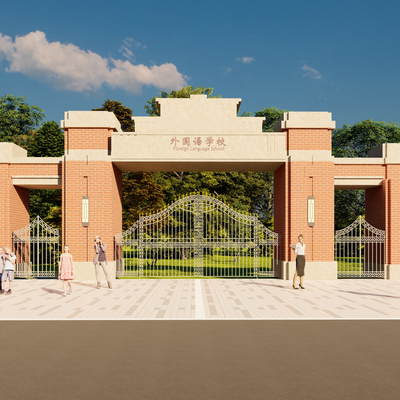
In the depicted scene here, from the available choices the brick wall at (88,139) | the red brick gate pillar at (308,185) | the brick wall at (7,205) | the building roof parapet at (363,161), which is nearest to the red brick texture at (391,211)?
the building roof parapet at (363,161)

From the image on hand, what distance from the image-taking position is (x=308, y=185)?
15922 mm

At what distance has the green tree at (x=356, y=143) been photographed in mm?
34875

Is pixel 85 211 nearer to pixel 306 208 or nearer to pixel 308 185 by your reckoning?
pixel 306 208

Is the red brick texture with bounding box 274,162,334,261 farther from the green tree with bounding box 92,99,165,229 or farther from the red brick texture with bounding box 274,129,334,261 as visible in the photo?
the green tree with bounding box 92,99,165,229

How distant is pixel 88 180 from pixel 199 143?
5.10 m

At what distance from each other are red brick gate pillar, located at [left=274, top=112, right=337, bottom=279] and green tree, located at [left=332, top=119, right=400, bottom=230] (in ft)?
61.9

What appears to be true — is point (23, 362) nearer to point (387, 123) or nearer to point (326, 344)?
point (326, 344)

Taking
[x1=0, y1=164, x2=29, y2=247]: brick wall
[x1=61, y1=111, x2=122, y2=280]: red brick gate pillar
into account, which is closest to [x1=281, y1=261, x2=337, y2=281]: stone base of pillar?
[x1=61, y1=111, x2=122, y2=280]: red brick gate pillar

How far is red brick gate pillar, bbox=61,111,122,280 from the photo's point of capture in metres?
15.7

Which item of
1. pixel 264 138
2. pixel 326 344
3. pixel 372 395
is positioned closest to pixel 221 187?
pixel 264 138

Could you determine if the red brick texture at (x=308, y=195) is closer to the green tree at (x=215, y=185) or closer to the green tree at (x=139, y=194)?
the green tree at (x=139, y=194)

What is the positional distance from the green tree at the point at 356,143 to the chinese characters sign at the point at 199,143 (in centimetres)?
2156

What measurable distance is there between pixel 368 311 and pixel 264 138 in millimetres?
8703

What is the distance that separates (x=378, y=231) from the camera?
16.8 metres
